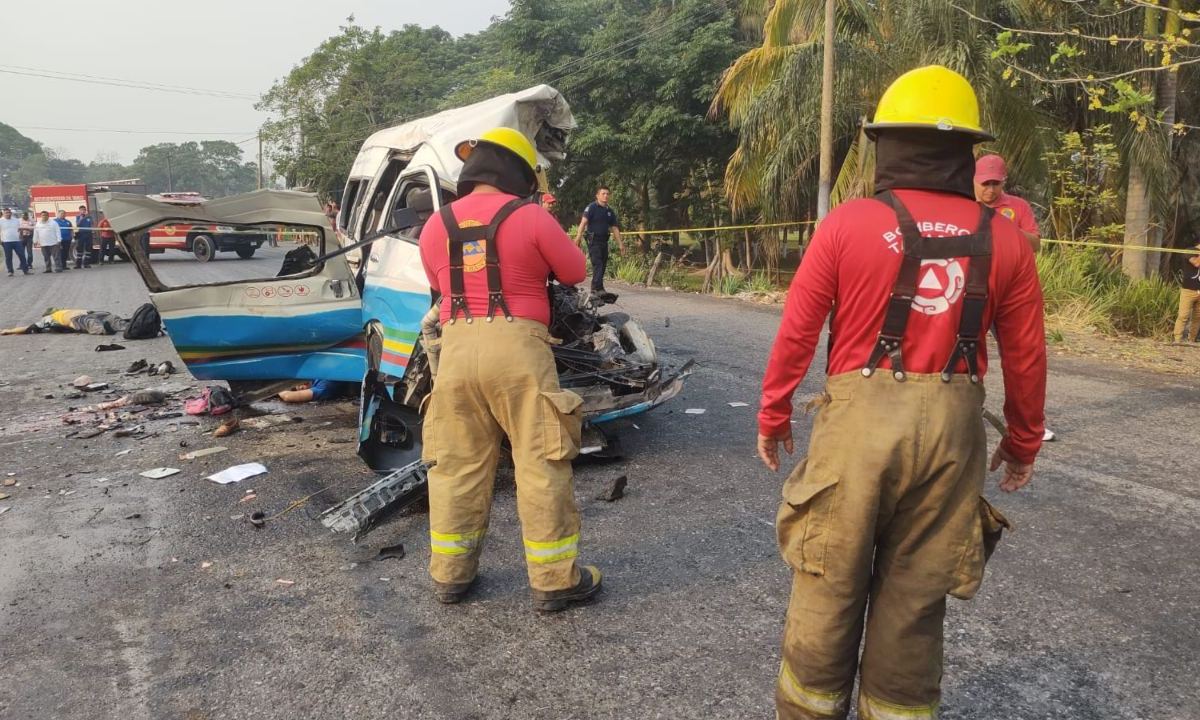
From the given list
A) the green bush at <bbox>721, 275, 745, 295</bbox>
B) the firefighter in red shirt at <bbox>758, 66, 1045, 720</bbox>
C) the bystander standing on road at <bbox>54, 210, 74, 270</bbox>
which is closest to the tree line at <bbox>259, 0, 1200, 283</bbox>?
the green bush at <bbox>721, 275, 745, 295</bbox>

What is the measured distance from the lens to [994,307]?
221 cm

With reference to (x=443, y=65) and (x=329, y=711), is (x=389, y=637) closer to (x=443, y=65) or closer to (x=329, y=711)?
(x=329, y=711)

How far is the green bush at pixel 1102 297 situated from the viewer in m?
9.91

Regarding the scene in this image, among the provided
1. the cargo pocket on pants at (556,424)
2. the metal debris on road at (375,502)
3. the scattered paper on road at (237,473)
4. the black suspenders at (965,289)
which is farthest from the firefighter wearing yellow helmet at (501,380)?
the scattered paper on road at (237,473)

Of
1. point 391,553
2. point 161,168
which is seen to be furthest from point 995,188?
point 161,168

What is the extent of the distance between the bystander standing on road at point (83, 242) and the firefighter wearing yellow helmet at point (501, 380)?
21797 millimetres

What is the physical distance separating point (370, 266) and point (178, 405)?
261 cm

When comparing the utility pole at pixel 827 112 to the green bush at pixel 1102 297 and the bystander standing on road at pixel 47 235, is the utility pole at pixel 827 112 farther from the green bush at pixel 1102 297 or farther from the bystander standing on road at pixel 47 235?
the bystander standing on road at pixel 47 235

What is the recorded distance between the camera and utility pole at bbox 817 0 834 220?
12789 millimetres

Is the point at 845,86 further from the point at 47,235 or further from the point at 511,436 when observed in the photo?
the point at 47,235

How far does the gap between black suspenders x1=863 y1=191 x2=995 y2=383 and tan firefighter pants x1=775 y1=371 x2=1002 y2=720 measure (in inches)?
2.6

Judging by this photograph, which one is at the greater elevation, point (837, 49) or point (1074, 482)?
point (837, 49)

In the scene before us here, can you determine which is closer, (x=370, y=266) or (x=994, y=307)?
(x=994, y=307)

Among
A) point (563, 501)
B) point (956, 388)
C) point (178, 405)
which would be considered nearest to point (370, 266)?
point (178, 405)
